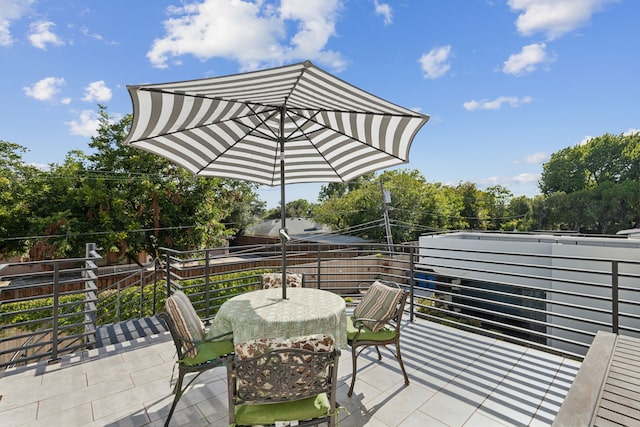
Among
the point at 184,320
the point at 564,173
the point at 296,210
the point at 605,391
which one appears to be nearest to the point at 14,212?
the point at 184,320

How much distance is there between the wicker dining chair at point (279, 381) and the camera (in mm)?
1579

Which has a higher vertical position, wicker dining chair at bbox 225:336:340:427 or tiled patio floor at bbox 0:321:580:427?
wicker dining chair at bbox 225:336:340:427

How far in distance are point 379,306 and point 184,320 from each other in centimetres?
173

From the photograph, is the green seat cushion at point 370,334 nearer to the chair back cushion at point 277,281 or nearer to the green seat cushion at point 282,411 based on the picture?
the green seat cushion at point 282,411

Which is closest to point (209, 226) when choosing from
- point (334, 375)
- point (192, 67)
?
point (192, 67)

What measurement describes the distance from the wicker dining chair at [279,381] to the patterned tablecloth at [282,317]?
A: 2.31 ft

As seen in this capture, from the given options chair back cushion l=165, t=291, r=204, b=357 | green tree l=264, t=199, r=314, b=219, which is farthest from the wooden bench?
green tree l=264, t=199, r=314, b=219

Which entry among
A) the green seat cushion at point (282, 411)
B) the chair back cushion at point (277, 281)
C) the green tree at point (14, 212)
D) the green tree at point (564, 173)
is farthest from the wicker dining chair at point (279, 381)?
the green tree at point (564, 173)

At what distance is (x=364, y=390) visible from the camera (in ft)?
8.94

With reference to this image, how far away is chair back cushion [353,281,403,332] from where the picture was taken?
2.79 metres

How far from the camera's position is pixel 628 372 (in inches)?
70.5

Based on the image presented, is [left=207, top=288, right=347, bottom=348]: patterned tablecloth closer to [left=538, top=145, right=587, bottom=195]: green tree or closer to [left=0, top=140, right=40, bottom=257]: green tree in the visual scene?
[left=0, top=140, right=40, bottom=257]: green tree

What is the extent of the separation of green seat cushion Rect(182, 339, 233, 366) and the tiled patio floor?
16.9 inches

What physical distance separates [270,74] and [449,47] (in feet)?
41.6
